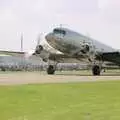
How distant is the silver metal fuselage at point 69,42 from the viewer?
4791 centimetres

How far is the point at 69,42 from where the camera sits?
48.2 meters

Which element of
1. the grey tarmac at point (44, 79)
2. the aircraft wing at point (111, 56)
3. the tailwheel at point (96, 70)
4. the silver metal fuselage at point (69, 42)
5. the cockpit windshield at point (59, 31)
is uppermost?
the cockpit windshield at point (59, 31)

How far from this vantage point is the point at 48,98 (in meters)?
17.4

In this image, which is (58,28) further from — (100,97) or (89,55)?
(100,97)

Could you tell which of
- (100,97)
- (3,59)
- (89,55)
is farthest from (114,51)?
(3,59)

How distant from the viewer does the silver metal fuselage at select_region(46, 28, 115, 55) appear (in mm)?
47906

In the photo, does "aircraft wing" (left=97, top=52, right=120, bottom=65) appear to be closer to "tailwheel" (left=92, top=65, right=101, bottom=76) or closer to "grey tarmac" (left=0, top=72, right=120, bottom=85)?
"tailwheel" (left=92, top=65, right=101, bottom=76)

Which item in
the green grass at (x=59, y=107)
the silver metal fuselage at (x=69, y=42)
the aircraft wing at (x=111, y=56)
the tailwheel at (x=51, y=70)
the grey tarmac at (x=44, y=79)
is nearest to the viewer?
the green grass at (x=59, y=107)

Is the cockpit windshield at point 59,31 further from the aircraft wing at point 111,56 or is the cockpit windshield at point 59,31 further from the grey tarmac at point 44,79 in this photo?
the grey tarmac at point 44,79

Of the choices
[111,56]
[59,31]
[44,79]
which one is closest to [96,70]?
[111,56]

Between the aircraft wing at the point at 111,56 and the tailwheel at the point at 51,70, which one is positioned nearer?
the aircraft wing at the point at 111,56

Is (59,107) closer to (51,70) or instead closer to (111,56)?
(111,56)

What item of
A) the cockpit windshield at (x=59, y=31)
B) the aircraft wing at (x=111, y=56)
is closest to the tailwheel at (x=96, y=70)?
the aircraft wing at (x=111, y=56)

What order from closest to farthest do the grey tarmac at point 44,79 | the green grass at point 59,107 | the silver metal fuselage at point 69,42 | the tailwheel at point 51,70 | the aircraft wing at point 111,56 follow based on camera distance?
the green grass at point 59,107 < the grey tarmac at point 44,79 < the silver metal fuselage at point 69,42 < the aircraft wing at point 111,56 < the tailwheel at point 51,70
